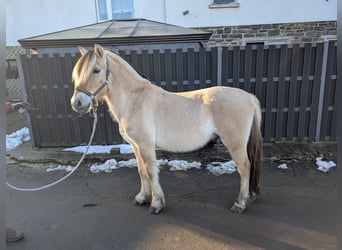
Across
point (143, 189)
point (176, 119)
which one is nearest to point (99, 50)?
point (176, 119)

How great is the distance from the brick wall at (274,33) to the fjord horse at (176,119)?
7007 mm

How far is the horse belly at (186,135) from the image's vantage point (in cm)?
281

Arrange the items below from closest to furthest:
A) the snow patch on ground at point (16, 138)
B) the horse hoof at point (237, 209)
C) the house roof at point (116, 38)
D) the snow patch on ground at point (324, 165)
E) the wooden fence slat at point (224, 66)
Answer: the horse hoof at point (237, 209)
the snow patch on ground at point (324, 165)
the wooden fence slat at point (224, 66)
the house roof at point (116, 38)
the snow patch on ground at point (16, 138)

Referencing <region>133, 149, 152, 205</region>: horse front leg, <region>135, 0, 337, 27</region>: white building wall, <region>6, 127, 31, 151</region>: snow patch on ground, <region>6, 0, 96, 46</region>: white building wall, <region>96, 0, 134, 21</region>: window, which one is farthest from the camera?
<region>96, 0, 134, 21</region>: window

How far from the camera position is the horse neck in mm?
2844

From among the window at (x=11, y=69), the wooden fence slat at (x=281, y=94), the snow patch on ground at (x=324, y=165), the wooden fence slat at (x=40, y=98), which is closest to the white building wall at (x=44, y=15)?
the window at (x=11, y=69)

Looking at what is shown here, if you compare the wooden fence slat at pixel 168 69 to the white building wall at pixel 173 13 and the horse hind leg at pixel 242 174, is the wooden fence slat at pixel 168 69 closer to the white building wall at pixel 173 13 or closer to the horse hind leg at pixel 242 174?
the horse hind leg at pixel 242 174

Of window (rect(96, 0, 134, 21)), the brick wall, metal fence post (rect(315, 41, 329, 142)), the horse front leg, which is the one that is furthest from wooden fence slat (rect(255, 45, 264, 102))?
window (rect(96, 0, 134, 21))

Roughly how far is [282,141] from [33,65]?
4.84 meters

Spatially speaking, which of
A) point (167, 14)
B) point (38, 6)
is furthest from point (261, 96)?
point (38, 6)

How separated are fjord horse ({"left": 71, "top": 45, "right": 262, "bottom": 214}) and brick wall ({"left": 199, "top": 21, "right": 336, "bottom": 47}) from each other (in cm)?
701

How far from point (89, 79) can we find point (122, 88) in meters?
0.42

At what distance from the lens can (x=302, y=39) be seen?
930cm

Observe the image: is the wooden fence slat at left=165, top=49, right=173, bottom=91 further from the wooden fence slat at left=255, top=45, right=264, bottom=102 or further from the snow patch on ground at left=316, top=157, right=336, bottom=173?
the snow patch on ground at left=316, top=157, right=336, bottom=173
